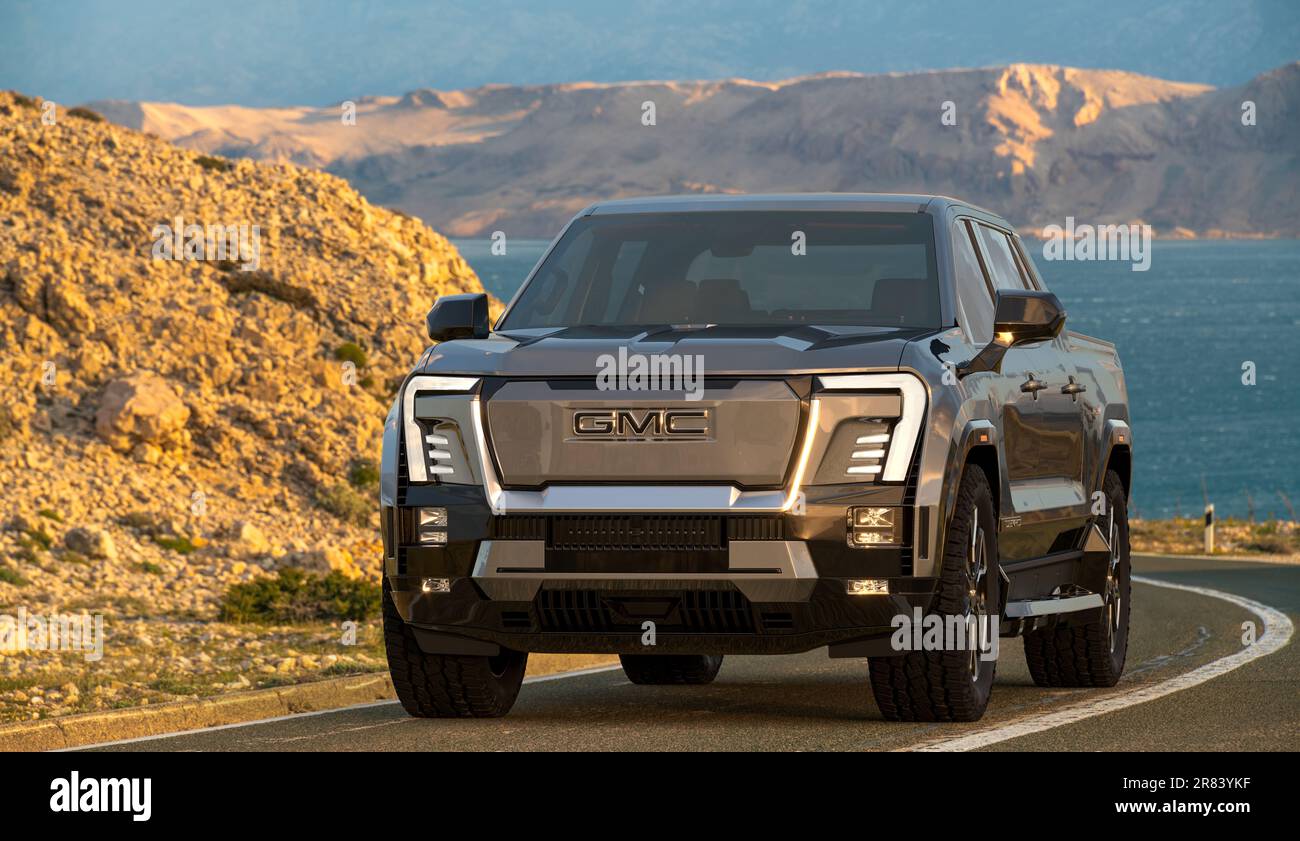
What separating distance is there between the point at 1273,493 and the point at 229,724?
91.9 meters

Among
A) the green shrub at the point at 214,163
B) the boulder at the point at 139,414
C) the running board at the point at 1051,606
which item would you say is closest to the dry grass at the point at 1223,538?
the green shrub at the point at 214,163

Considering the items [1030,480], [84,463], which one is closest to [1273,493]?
[84,463]

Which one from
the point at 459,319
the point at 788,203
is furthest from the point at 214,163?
the point at 459,319

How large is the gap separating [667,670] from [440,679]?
8.78ft

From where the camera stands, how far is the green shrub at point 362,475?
92.8ft

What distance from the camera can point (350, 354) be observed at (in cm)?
3128

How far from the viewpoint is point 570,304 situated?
10125 mm

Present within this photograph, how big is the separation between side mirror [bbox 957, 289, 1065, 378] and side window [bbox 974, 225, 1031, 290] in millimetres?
942

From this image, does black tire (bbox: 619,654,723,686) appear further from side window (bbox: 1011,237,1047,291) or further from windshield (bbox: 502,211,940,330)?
side window (bbox: 1011,237,1047,291)

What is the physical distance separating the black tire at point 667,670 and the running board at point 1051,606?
7.04 feet

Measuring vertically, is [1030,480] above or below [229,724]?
above
